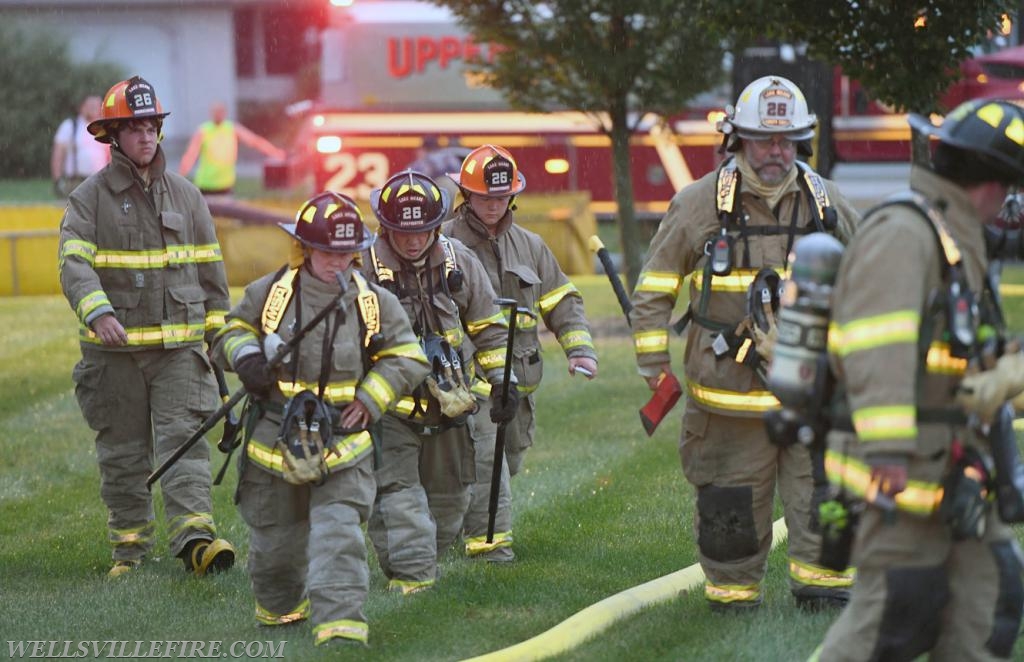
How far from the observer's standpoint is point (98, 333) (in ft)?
25.7

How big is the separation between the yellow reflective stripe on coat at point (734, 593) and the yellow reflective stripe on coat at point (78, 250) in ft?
11.0

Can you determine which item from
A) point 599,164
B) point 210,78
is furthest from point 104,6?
point 599,164

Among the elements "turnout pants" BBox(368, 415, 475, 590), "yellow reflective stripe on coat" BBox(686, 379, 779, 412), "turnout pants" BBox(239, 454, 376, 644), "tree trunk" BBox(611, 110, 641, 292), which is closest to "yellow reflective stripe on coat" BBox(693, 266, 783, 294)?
"yellow reflective stripe on coat" BBox(686, 379, 779, 412)

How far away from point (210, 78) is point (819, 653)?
42.8 metres

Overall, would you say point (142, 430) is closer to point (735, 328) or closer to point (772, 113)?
point (735, 328)

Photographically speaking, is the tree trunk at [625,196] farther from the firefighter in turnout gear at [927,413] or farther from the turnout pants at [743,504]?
the firefighter in turnout gear at [927,413]

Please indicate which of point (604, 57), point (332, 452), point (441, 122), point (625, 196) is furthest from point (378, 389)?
point (441, 122)

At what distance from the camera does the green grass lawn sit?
6496mm

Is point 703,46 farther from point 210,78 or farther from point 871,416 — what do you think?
point 210,78

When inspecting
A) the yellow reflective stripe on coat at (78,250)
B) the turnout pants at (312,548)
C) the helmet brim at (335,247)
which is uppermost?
the helmet brim at (335,247)

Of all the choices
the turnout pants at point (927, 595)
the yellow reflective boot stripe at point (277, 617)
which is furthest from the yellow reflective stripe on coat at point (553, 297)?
the turnout pants at point (927, 595)

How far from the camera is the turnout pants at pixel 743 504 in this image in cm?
665

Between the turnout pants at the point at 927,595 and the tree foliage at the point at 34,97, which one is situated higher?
the turnout pants at the point at 927,595

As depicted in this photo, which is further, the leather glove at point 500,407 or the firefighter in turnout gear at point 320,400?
the leather glove at point 500,407
